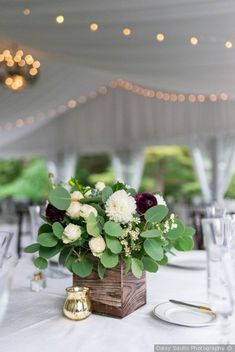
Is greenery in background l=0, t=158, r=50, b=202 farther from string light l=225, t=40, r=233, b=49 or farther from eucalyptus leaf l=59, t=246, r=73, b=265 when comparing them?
eucalyptus leaf l=59, t=246, r=73, b=265

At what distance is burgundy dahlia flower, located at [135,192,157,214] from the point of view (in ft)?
4.41

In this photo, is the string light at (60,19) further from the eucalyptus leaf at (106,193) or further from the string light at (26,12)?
the eucalyptus leaf at (106,193)

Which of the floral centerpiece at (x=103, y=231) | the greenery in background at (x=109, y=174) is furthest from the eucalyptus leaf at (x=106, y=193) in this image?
the greenery in background at (x=109, y=174)

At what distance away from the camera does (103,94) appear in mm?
8156

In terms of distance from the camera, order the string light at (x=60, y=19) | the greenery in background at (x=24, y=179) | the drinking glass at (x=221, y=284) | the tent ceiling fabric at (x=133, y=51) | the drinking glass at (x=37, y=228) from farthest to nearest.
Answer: the greenery in background at (x=24, y=179), the string light at (x=60, y=19), the tent ceiling fabric at (x=133, y=51), the drinking glass at (x=37, y=228), the drinking glass at (x=221, y=284)

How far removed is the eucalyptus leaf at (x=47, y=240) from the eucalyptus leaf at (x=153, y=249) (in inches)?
12.3

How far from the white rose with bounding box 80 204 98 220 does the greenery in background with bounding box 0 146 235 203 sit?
29.8 ft

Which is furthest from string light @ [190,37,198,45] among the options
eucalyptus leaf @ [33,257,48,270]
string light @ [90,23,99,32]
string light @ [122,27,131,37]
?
eucalyptus leaf @ [33,257,48,270]

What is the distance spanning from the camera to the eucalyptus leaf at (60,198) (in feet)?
4.29

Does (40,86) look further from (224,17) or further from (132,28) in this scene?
(224,17)

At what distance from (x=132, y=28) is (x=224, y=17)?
777 millimetres

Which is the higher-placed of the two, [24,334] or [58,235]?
[58,235]

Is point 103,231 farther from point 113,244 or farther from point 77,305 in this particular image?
point 77,305

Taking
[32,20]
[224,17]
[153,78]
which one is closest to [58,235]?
[224,17]
